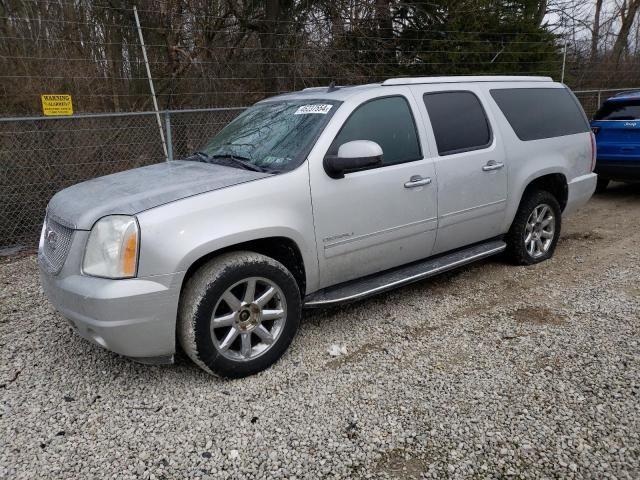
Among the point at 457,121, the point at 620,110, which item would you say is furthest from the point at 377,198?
the point at 620,110

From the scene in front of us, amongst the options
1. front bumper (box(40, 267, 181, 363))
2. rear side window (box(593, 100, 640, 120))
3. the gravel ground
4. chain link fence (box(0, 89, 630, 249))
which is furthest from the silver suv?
rear side window (box(593, 100, 640, 120))

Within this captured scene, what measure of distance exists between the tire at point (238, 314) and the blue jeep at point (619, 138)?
6.33 metres

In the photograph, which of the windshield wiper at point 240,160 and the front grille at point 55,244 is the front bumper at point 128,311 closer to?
the front grille at point 55,244

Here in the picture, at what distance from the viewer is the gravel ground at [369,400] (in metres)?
2.48

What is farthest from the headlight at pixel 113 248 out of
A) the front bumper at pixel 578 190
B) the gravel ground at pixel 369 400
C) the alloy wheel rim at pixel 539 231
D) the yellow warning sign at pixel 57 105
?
the front bumper at pixel 578 190

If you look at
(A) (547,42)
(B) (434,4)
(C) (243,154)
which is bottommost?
(C) (243,154)

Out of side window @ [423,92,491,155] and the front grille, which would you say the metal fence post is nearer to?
the front grille

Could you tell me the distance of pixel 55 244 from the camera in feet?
10.4

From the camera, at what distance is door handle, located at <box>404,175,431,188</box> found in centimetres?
383

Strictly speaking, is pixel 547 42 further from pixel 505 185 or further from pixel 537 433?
pixel 537 433

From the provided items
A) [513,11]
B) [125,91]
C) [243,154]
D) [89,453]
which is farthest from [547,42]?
[89,453]

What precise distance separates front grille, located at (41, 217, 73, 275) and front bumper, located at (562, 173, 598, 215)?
4641 mm

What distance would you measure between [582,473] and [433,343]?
4.51 ft

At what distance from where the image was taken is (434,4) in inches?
424
